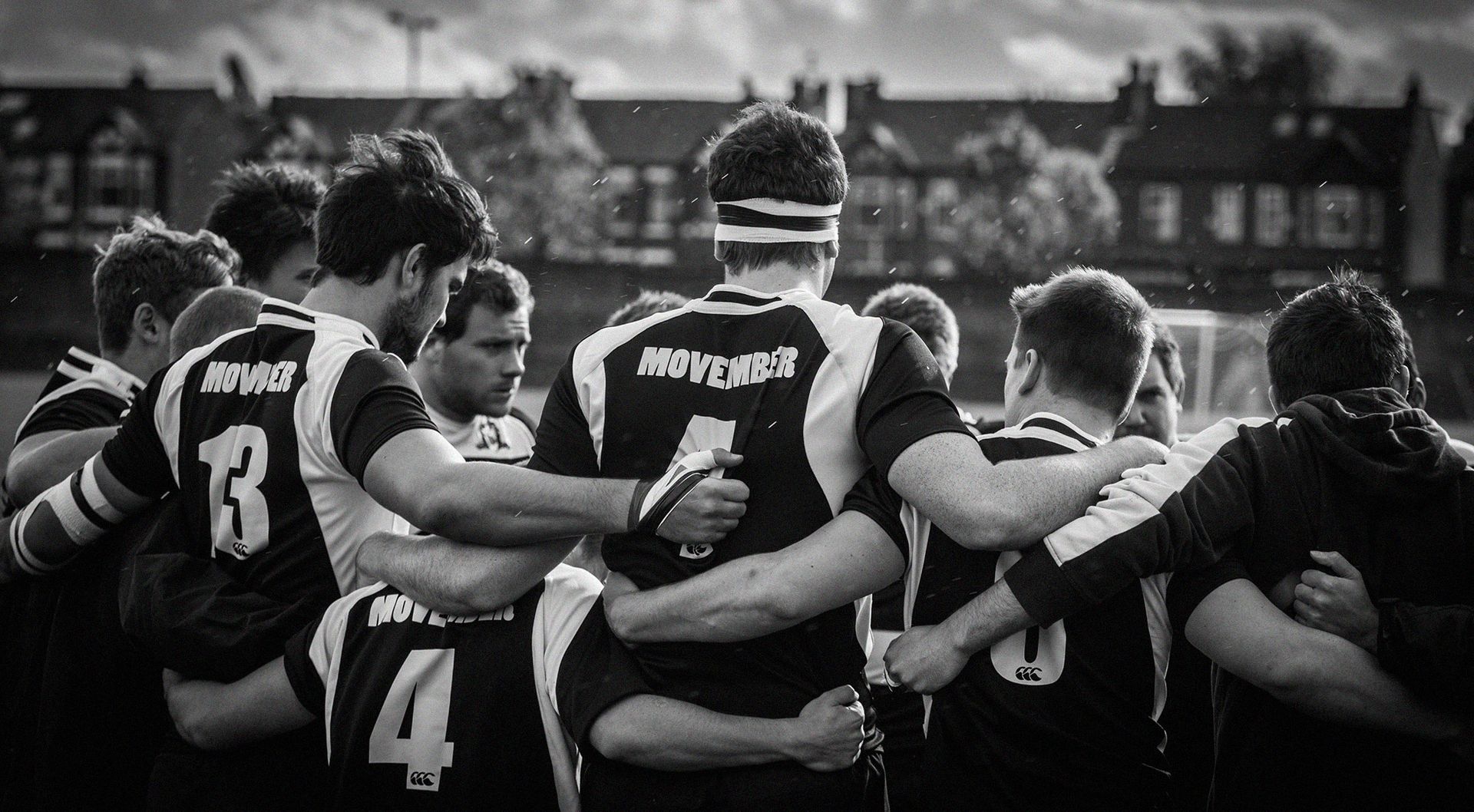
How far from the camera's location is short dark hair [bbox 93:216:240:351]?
421cm

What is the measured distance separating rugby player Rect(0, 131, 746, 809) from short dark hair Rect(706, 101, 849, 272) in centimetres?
55

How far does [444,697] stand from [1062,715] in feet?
4.98

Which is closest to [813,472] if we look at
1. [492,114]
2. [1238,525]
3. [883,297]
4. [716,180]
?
[716,180]

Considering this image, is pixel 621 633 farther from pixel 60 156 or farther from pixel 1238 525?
pixel 60 156

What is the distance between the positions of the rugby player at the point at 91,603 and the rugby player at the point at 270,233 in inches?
11.0

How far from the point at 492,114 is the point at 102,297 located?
110 feet

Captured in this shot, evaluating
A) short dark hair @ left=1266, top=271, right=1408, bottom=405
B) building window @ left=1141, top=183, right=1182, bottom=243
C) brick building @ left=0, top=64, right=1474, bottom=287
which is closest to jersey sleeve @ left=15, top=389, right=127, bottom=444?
short dark hair @ left=1266, top=271, right=1408, bottom=405

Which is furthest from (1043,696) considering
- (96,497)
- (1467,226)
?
(1467,226)

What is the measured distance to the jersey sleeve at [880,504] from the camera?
2600 millimetres

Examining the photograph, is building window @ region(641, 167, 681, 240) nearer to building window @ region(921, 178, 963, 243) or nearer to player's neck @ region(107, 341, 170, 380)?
building window @ region(921, 178, 963, 243)

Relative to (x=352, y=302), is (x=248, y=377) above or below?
below

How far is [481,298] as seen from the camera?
5266mm

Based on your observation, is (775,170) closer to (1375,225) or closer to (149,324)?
(149,324)

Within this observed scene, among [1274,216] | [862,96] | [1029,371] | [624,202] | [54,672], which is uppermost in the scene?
[862,96]
